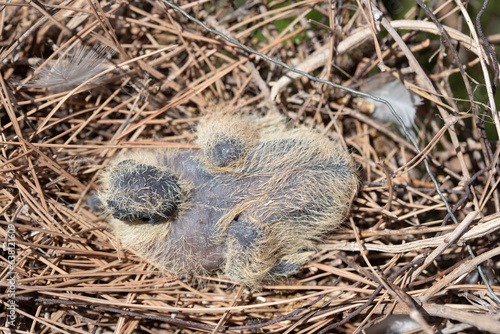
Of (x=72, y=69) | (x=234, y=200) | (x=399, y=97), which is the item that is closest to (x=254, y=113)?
(x=234, y=200)

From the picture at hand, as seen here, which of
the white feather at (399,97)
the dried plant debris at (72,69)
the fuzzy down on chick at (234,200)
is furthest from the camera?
the white feather at (399,97)

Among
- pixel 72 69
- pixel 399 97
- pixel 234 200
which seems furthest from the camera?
pixel 399 97

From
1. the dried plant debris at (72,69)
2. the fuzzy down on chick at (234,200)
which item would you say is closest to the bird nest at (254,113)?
the dried plant debris at (72,69)

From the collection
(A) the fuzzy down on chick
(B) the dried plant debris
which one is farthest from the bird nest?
(A) the fuzzy down on chick

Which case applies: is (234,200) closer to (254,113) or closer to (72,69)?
(254,113)

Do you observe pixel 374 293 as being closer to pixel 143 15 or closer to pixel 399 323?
pixel 399 323

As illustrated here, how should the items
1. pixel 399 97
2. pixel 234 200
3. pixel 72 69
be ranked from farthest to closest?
pixel 399 97 < pixel 72 69 < pixel 234 200

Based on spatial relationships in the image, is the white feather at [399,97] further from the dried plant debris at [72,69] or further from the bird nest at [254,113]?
the dried plant debris at [72,69]
